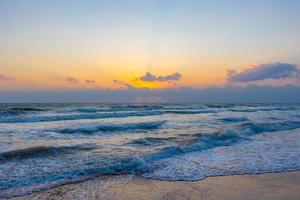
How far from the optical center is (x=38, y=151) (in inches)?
443

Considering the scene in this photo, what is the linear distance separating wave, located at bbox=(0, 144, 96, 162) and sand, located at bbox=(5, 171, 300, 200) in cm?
346

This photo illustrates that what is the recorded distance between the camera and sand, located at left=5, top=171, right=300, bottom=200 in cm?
682

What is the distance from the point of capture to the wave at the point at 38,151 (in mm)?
10345

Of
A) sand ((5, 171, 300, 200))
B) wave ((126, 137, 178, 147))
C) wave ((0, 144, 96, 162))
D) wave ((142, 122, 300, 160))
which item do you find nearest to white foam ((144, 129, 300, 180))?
wave ((142, 122, 300, 160))

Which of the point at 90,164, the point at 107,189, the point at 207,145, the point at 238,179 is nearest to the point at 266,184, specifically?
the point at 238,179

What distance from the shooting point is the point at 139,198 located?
22.1ft

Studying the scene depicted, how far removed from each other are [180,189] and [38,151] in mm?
5745

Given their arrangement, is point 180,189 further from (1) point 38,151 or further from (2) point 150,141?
(2) point 150,141

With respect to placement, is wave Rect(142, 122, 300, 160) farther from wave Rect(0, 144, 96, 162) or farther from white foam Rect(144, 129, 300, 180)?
wave Rect(0, 144, 96, 162)

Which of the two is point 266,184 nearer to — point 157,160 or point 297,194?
point 297,194

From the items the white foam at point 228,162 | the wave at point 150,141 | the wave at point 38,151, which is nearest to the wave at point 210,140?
the white foam at point 228,162

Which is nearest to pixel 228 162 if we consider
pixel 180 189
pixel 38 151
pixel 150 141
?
pixel 180 189

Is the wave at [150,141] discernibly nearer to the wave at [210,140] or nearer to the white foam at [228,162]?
the wave at [210,140]

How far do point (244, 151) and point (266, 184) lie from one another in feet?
15.0
